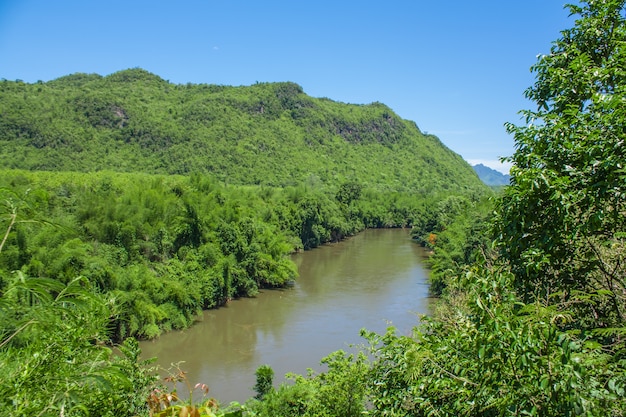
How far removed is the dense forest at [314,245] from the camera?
2883mm

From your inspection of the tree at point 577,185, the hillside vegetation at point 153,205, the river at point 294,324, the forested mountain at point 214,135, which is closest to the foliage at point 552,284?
the tree at point 577,185

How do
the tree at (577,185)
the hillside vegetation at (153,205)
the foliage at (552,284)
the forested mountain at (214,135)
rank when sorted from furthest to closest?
the forested mountain at (214,135), the tree at (577,185), the hillside vegetation at (153,205), the foliage at (552,284)

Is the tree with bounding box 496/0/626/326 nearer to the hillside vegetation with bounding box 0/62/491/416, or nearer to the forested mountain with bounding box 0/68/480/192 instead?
the hillside vegetation with bounding box 0/62/491/416

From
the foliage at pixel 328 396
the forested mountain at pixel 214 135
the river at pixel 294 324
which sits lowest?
the river at pixel 294 324

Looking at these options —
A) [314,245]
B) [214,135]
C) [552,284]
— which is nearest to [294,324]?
[552,284]

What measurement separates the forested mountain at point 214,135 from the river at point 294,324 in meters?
44.3

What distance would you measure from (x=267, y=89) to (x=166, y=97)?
2416 cm

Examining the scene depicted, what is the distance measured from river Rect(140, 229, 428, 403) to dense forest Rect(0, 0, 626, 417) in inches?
45.0

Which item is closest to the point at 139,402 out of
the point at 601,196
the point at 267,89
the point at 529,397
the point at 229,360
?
the point at 529,397

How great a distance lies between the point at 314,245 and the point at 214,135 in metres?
44.0

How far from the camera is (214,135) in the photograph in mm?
84188

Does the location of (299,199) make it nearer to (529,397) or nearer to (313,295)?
(313,295)

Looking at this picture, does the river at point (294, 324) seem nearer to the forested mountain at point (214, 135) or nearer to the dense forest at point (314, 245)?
the dense forest at point (314, 245)

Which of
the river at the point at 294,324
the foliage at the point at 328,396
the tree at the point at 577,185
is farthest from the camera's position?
the river at the point at 294,324
